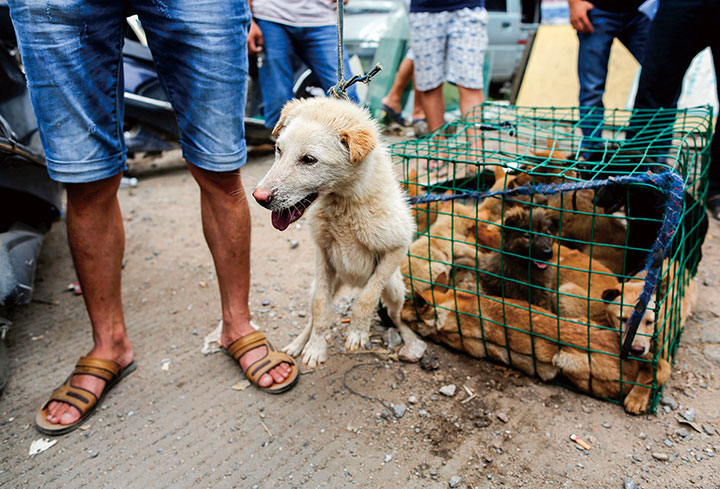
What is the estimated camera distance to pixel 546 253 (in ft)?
9.62

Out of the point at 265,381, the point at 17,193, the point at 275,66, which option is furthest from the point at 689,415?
the point at 17,193

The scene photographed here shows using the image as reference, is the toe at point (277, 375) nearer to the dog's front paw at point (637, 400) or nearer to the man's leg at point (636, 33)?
the dog's front paw at point (637, 400)

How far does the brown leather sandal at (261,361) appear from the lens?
259 centimetres

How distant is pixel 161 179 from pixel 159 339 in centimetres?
351

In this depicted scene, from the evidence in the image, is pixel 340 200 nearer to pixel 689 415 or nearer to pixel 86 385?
pixel 86 385

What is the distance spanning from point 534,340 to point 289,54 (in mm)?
2817

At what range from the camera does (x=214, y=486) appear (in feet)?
6.86

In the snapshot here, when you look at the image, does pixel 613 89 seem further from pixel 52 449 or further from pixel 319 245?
pixel 52 449

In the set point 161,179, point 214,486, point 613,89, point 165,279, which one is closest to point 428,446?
point 214,486

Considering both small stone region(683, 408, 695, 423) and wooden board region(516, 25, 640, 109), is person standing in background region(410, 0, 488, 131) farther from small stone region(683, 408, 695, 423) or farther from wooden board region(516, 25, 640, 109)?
wooden board region(516, 25, 640, 109)

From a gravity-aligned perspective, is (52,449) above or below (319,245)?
below

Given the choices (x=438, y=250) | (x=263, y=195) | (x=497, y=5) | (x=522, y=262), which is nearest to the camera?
(x=263, y=195)

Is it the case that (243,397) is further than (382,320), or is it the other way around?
(382,320)

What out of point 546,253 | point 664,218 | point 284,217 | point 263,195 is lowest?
point 546,253
